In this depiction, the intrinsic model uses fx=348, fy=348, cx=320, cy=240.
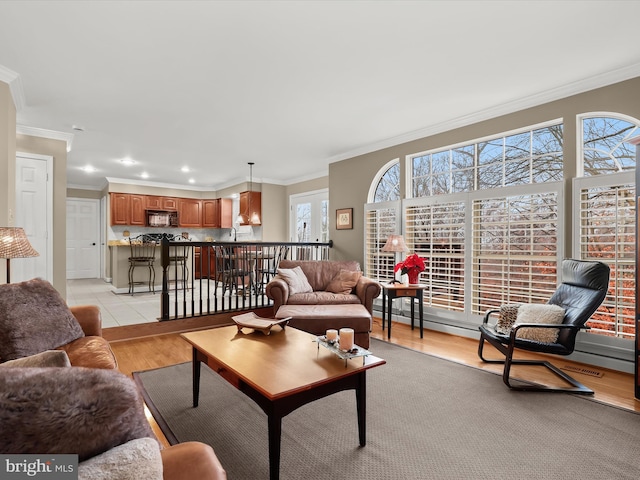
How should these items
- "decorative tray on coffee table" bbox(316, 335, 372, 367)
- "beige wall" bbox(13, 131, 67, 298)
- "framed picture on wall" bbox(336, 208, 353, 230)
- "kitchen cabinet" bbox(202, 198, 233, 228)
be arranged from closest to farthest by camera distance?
"decorative tray on coffee table" bbox(316, 335, 372, 367) < "beige wall" bbox(13, 131, 67, 298) < "framed picture on wall" bbox(336, 208, 353, 230) < "kitchen cabinet" bbox(202, 198, 233, 228)

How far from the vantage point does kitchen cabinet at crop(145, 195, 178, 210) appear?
341 inches

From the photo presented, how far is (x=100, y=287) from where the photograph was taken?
760 cm

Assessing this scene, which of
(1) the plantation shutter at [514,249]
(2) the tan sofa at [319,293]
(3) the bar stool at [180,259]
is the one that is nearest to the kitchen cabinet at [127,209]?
(3) the bar stool at [180,259]

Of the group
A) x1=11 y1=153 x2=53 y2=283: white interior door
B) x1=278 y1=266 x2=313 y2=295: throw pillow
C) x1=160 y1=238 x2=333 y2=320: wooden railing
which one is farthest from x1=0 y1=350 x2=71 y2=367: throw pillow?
x1=11 y1=153 x2=53 y2=283: white interior door

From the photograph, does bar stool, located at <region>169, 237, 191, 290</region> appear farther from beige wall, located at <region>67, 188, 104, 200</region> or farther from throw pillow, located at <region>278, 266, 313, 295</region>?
beige wall, located at <region>67, 188, 104, 200</region>

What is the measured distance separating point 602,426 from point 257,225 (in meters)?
7.07

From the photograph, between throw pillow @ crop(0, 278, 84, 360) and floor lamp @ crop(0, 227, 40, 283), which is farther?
floor lamp @ crop(0, 227, 40, 283)

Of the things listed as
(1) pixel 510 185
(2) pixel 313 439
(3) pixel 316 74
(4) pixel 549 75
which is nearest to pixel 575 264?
(1) pixel 510 185

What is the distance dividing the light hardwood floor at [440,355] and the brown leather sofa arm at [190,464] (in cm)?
240

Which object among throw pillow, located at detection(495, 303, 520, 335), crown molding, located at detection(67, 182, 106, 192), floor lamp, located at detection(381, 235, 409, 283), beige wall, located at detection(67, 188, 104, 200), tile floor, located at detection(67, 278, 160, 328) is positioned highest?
crown molding, located at detection(67, 182, 106, 192)

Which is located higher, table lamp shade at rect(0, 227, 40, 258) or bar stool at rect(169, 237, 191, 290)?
table lamp shade at rect(0, 227, 40, 258)

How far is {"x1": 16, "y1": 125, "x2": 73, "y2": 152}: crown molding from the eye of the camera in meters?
4.62

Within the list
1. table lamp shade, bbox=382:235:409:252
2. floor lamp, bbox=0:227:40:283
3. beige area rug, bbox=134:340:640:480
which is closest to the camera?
beige area rug, bbox=134:340:640:480

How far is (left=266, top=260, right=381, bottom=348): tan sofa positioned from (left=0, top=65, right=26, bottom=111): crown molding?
3071 millimetres
